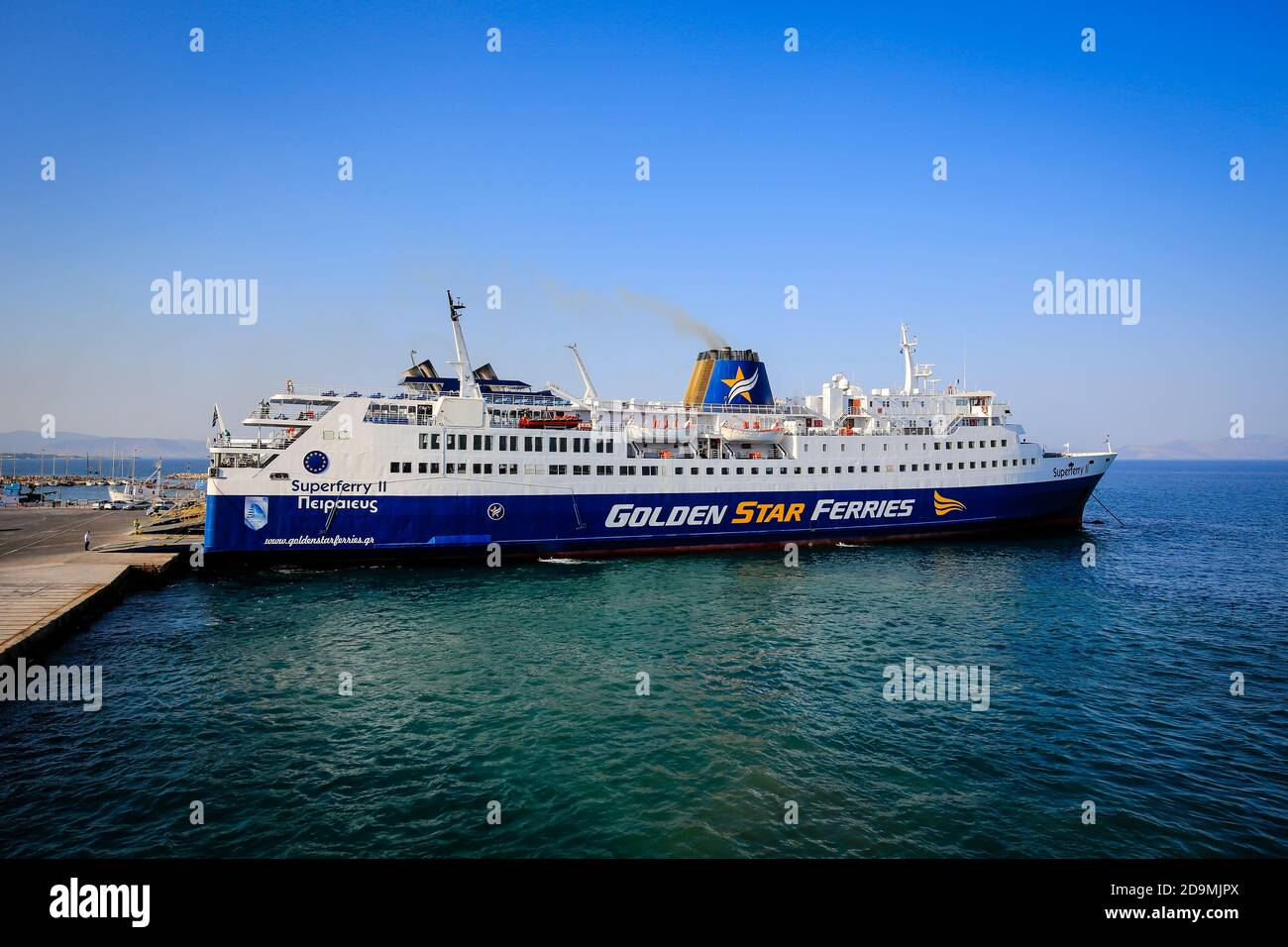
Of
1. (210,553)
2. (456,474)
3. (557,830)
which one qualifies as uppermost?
(456,474)

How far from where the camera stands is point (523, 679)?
17.3m

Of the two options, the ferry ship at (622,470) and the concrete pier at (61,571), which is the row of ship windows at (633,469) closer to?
the ferry ship at (622,470)

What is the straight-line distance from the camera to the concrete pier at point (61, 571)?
65.0 ft

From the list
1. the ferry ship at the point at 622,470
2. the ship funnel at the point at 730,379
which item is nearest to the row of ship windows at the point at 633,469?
the ferry ship at the point at 622,470

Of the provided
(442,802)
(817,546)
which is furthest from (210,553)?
(817,546)

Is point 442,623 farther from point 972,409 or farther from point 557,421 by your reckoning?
point 972,409

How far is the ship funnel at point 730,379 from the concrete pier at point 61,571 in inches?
1213

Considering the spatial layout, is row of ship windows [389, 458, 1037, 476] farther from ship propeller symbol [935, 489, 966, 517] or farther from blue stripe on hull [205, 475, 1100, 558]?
ship propeller symbol [935, 489, 966, 517]

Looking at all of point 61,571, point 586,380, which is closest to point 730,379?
point 586,380

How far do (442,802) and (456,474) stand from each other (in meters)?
22.9

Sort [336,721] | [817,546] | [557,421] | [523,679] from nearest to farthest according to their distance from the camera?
[336,721], [523,679], [557,421], [817,546]

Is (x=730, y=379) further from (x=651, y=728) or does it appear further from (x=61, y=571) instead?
(x=61, y=571)

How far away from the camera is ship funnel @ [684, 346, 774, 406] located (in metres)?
40.9

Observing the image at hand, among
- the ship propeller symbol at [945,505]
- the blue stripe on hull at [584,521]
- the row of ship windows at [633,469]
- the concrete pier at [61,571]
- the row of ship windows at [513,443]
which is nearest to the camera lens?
the concrete pier at [61,571]
